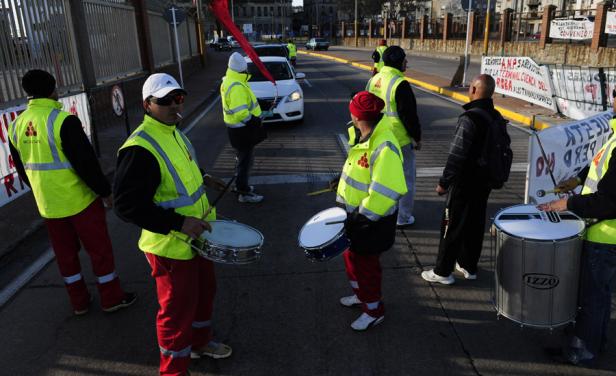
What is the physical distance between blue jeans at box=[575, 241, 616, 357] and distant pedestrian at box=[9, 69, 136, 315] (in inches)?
141

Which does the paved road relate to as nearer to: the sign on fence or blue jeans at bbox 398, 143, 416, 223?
blue jeans at bbox 398, 143, 416, 223

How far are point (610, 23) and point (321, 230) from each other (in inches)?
903

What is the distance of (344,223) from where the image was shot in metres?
3.40

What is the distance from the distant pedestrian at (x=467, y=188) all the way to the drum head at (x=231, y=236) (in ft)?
5.89

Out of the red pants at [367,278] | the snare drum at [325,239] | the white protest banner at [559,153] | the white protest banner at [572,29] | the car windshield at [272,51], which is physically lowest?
the red pants at [367,278]

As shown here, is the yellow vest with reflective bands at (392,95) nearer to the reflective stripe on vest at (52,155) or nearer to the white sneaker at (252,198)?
the white sneaker at (252,198)

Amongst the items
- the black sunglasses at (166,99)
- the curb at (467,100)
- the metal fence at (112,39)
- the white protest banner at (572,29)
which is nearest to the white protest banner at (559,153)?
the black sunglasses at (166,99)

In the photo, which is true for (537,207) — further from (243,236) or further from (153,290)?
(153,290)

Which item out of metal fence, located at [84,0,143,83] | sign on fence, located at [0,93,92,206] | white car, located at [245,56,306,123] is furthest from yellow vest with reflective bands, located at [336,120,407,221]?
metal fence, located at [84,0,143,83]

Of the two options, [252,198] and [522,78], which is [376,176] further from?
[522,78]

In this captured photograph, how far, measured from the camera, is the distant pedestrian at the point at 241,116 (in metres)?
6.24

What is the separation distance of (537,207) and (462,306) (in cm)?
123

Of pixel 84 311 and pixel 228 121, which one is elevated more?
pixel 228 121

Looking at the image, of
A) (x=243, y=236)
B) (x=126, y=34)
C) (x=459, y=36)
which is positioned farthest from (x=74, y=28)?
(x=459, y=36)
